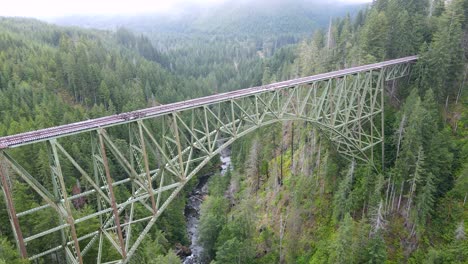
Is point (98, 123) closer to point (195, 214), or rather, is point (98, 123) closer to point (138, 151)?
point (138, 151)

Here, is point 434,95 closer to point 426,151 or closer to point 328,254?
point 426,151

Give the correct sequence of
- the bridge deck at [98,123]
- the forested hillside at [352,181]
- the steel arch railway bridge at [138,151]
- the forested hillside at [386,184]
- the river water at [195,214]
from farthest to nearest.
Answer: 1. the river water at [195,214]
2. the forested hillside at [386,184]
3. the forested hillside at [352,181]
4. the steel arch railway bridge at [138,151]
5. the bridge deck at [98,123]

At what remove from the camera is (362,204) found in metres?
34.8

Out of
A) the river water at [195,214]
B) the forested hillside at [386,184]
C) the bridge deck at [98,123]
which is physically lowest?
the river water at [195,214]

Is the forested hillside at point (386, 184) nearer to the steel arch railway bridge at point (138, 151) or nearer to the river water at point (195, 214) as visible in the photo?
the river water at point (195, 214)

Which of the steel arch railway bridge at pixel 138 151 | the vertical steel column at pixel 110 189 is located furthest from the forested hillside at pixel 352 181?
the vertical steel column at pixel 110 189

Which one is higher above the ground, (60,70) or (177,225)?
(60,70)

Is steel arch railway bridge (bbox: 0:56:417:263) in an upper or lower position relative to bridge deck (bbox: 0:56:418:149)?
lower

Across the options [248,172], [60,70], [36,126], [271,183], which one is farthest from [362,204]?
[60,70]

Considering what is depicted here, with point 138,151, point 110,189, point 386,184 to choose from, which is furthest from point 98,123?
point 386,184

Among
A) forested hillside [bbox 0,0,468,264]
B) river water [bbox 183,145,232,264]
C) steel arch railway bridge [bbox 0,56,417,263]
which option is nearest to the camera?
steel arch railway bridge [bbox 0,56,417,263]

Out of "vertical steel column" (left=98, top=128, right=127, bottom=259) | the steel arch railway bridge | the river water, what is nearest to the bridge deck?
the steel arch railway bridge

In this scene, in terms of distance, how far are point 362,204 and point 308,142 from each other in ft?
44.9

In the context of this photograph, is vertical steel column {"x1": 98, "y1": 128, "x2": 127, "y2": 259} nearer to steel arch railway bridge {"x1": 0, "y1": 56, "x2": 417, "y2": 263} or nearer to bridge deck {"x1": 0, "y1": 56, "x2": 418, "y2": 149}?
steel arch railway bridge {"x1": 0, "y1": 56, "x2": 417, "y2": 263}
